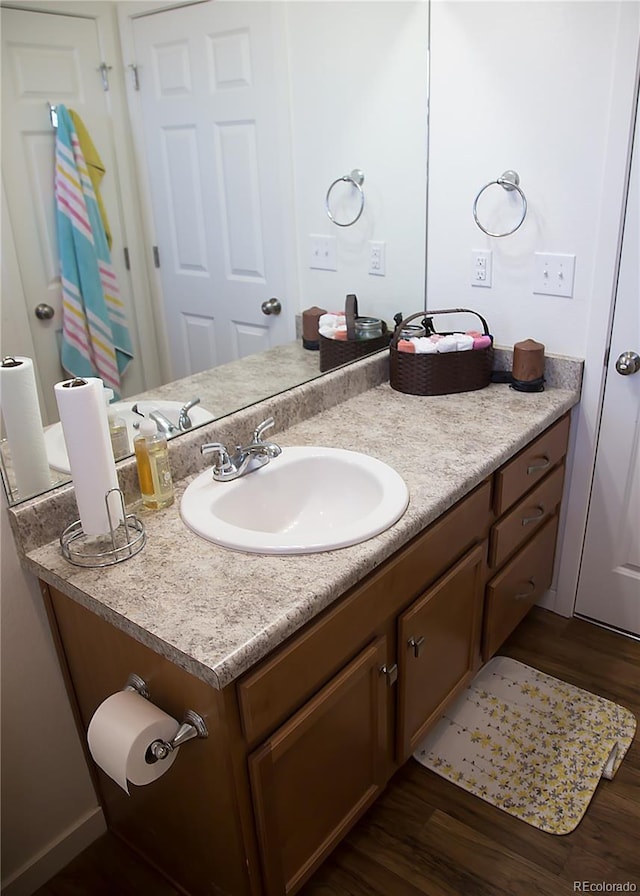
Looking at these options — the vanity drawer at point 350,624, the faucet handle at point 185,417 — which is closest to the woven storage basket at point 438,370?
the vanity drawer at point 350,624

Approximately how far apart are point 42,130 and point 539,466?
4.68ft

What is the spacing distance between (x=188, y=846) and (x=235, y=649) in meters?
0.61

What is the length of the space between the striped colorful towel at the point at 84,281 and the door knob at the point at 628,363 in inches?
52.0

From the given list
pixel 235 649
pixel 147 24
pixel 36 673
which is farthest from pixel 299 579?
pixel 147 24

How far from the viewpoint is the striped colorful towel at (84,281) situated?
1264 millimetres

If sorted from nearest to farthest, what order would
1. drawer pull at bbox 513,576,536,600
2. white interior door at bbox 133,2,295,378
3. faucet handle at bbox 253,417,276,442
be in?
white interior door at bbox 133,2,295,378 → faucet handle at bbox 253,417,276,442 → drawer pull at bbox 513,576,536,600

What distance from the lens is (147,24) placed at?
1363 mm

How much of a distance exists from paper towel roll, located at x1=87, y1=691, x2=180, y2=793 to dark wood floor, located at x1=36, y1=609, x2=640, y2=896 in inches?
22.6

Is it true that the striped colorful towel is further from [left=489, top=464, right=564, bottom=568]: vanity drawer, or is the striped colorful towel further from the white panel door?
[left=489, top=464, right=564, bottom=568]: vanity drawer

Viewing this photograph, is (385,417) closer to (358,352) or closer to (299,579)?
(358,352)

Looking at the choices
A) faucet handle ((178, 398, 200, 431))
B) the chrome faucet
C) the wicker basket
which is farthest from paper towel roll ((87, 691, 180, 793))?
the wicker basket

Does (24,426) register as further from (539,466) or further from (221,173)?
(539,466)

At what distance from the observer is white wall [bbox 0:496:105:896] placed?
53.1 inches

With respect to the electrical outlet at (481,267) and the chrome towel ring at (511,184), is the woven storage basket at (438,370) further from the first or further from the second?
the chrome towel ring at (511,184)
